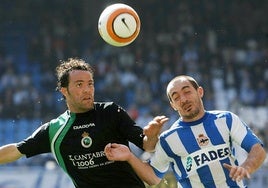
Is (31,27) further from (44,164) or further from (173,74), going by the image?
(44,164)

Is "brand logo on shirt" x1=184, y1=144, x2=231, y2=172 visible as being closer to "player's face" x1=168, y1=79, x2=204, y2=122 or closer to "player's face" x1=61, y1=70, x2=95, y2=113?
"player's face" x1=168, y1=79, x2=204, y2=122

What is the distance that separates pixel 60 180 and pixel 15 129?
3.24 m

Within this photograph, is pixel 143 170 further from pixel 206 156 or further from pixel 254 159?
pixel 254 159

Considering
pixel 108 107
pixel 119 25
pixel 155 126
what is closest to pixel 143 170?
pixel 155 126

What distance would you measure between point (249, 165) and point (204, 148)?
492 millimetres

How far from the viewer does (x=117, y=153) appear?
15.6ft

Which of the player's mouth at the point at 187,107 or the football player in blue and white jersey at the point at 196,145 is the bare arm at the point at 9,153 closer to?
the football player in blue and white jersey at the point at 196,145

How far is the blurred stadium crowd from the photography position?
612 inches

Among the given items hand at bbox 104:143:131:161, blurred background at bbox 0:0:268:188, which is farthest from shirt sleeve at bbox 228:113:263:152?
blurred background at bbox 0:0:268:188

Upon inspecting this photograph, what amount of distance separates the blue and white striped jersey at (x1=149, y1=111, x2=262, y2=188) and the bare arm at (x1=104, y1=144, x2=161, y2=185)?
0.28ft

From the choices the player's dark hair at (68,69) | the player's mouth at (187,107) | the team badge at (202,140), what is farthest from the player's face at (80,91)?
the team badge at (202,140)

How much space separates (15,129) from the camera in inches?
584

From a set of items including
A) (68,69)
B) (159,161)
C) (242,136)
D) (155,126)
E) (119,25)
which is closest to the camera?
(155,126)

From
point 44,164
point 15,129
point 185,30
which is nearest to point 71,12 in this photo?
point 185,30
